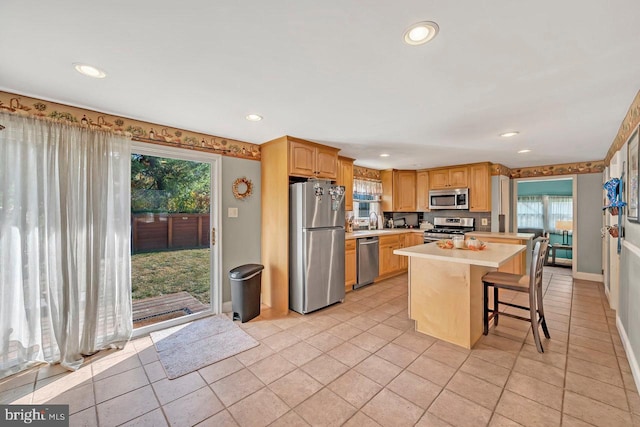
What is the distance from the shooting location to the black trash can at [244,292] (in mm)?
3129

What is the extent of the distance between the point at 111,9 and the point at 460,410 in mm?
3006

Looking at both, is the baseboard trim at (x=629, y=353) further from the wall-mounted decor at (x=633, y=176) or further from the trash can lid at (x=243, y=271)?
the trash can lid at (x=243, y=271)

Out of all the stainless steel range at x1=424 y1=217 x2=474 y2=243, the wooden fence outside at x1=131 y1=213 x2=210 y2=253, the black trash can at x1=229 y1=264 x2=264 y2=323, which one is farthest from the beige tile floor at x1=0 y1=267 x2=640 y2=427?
the stainless steel range at x1=424 y1=217 x2=474 y2=243

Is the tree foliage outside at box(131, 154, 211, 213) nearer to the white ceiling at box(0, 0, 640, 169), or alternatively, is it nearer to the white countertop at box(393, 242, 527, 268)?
the white ceiling at box(0, 0, 640, 169)

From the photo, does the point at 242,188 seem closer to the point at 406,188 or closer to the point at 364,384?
the point at 364,384

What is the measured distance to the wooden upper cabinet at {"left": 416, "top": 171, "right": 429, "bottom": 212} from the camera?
5.73m

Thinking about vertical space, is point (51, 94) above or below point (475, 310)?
above

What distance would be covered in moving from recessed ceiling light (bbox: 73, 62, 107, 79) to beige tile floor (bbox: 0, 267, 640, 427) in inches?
90.7

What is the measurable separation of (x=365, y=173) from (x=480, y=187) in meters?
2.21

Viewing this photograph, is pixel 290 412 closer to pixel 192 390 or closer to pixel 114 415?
pixel 192 390

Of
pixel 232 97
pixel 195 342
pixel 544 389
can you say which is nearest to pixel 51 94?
pixel 232 97

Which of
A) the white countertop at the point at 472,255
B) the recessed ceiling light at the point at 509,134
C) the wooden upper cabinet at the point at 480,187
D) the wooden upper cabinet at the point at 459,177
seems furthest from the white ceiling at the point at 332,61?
the wooden upper cabinet at the point at 459,177

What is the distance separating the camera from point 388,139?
3410 millimetres

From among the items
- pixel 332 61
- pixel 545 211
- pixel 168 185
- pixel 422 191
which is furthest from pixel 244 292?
pixel 545 211
